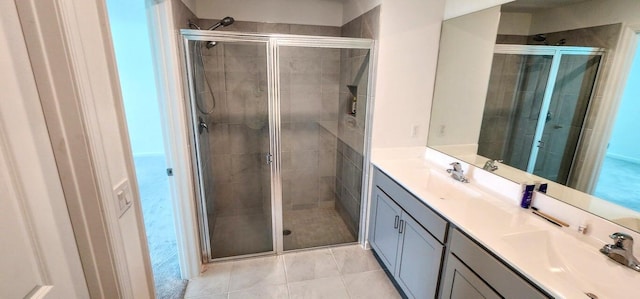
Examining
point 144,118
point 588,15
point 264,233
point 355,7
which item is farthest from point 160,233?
point 588,15

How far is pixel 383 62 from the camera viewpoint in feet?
7.25

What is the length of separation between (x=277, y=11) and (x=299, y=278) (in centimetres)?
257

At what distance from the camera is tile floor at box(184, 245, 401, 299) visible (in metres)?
2.07

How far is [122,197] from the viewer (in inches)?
41.0

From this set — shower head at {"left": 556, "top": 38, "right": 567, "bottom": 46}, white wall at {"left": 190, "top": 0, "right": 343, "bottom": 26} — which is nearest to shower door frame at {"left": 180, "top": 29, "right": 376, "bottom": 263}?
white wall at {"left": 190, "top": 0, "right": 343, "bottom": 26}

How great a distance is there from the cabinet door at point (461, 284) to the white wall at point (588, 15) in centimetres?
137

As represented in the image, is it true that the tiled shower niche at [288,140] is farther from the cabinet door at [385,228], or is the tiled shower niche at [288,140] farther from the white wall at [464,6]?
the white wall at [464,6]

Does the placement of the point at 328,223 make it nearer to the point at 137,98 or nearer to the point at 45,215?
the point at 45,215

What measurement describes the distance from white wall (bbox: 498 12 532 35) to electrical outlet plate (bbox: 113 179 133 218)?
2.37 meters

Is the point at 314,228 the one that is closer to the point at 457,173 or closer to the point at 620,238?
the point at 457,173

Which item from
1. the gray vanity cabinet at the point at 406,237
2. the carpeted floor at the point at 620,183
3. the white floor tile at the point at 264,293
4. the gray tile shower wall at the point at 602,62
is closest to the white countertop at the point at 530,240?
the gray vanity cabinet at the point at 406,237

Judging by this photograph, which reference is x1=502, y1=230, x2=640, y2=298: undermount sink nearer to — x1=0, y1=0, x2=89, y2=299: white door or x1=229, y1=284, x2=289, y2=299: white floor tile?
x1=229, y1=284, x2=289, y2=299: white floor tile

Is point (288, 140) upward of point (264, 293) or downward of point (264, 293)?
upward

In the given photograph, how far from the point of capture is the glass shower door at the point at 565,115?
1.40m
